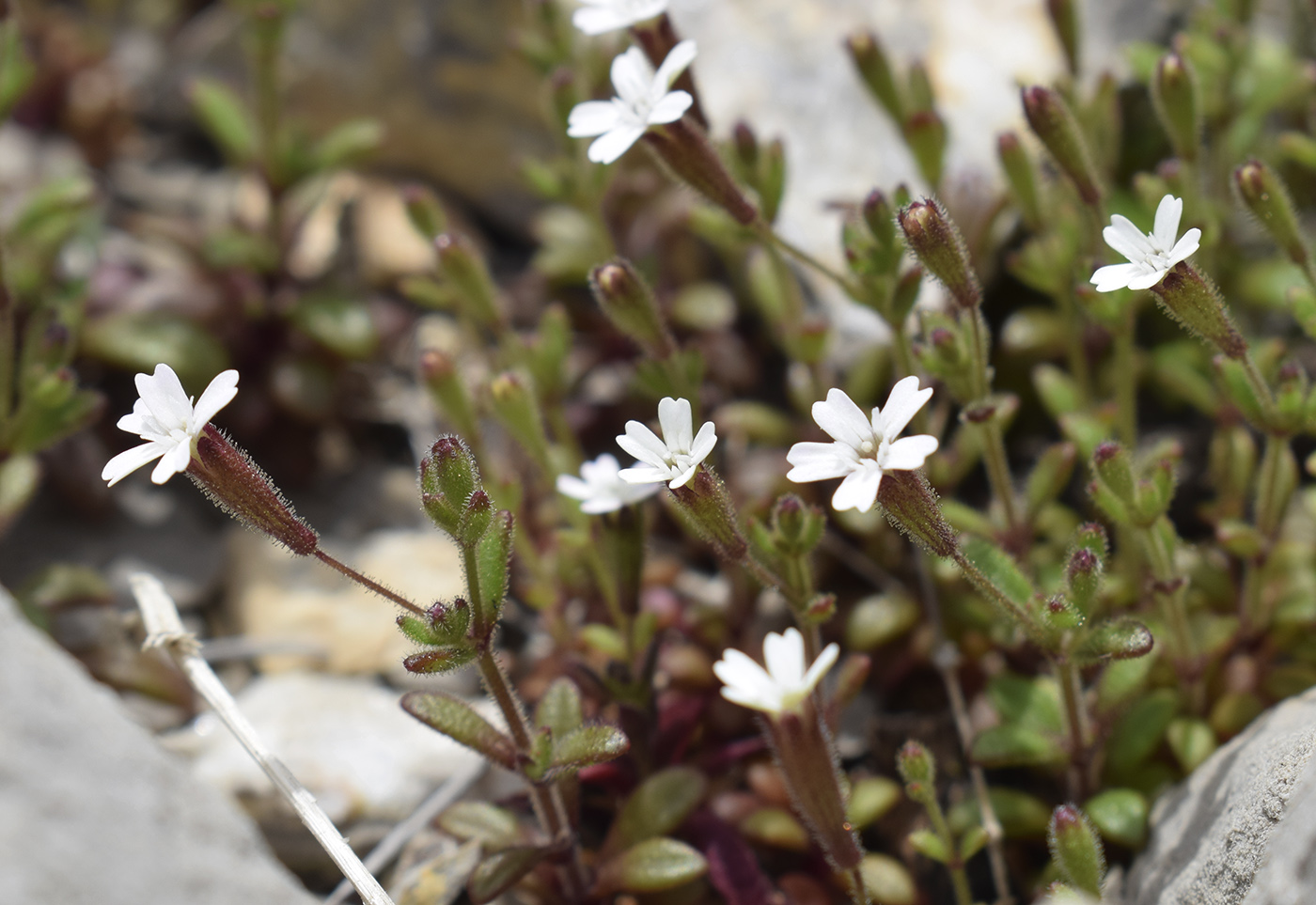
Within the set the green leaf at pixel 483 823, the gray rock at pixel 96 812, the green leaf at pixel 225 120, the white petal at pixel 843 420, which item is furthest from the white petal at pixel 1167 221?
the green leaf at pixel 225 120

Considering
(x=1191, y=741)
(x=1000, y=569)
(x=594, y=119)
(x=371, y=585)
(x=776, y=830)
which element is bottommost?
(x=776, y=830)

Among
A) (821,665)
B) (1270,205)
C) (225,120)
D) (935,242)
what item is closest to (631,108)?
(935,242)

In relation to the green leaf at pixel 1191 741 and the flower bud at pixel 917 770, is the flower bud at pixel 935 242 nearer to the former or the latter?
the flower bud at pixel 917 770

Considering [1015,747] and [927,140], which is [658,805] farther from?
[927,140]

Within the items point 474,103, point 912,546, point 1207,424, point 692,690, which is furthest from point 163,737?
point 1207,424

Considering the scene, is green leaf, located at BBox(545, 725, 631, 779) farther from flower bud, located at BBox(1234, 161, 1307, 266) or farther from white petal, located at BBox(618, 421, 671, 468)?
flower bud, located at BBox(1234, 161, 1307, 266)

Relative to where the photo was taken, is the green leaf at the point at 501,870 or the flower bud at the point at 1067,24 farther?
the flower bud at the point at 1067,24
